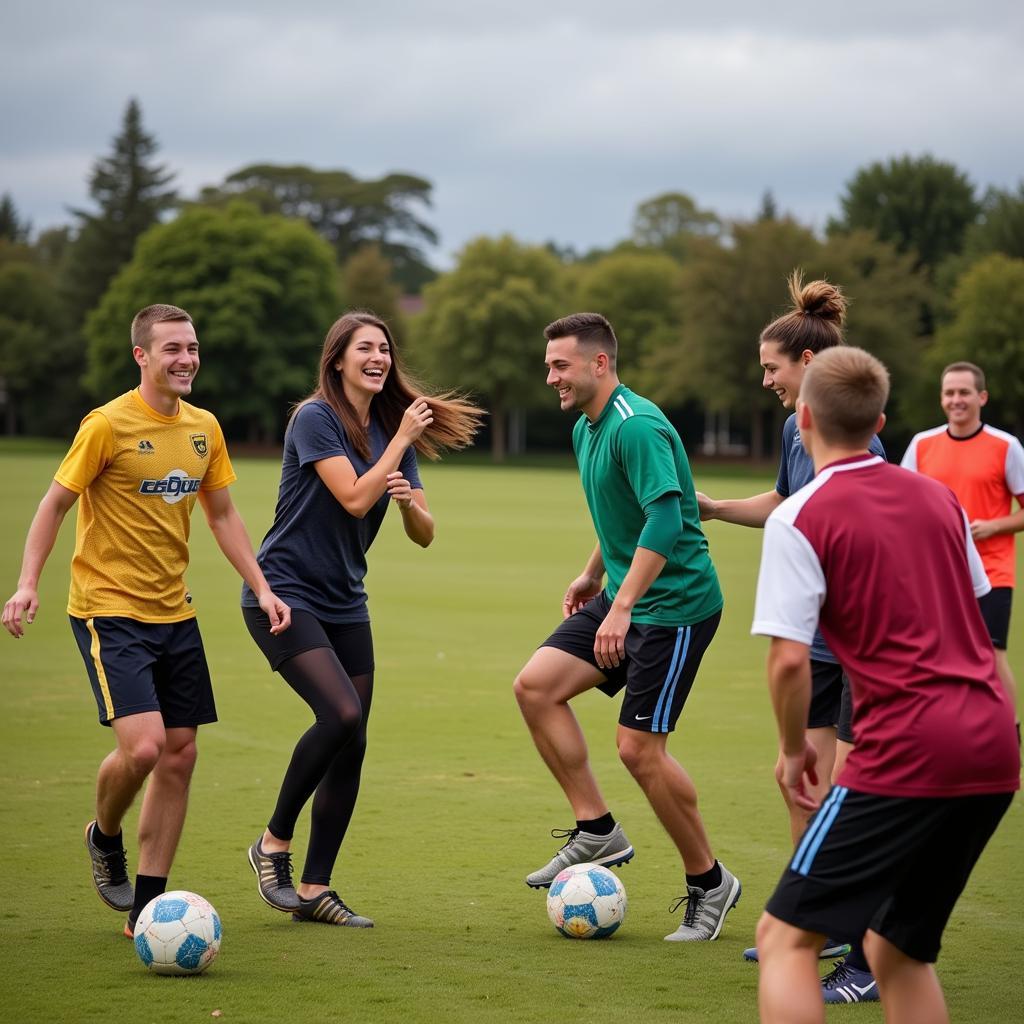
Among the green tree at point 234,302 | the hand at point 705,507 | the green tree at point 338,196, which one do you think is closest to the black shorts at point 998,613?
the hand at point 705,507

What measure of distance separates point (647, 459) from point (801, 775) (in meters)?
2.22

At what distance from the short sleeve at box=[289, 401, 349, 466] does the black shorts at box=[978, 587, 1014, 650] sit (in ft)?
14.4

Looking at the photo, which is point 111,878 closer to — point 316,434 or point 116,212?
point 316,434

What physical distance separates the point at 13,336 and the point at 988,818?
9271cm

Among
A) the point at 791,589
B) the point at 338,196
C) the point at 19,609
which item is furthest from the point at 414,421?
the point at 338,196

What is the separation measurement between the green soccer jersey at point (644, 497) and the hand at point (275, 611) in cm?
143

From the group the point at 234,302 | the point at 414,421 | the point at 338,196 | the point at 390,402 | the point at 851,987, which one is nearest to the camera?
the point at 851,987

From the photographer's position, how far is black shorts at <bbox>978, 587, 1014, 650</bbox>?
28.9 feet

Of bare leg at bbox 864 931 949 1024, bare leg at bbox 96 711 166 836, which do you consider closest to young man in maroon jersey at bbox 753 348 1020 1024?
bare leg at bbox 864 931 949 1024

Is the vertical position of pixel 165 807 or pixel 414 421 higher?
pixel 414 421

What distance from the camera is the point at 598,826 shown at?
6.55 meters

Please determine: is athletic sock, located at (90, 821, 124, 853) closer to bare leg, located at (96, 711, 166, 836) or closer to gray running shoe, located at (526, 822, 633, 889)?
bare leg, located at (96, 711, 166, 836)

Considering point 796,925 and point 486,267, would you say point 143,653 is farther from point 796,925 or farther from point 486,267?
point 486,267

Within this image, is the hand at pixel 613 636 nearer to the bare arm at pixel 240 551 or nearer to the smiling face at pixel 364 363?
the bare arm at pixel 240 551
